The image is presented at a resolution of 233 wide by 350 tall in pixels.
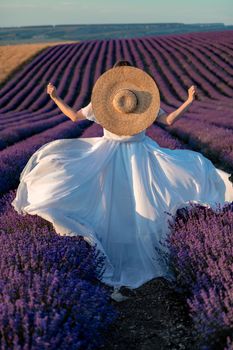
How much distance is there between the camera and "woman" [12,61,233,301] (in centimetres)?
363

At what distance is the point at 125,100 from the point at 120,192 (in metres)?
0.72

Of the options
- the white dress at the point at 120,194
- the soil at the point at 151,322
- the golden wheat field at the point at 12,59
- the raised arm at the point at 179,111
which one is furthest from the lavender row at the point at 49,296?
the golden wheat field at the point at 12,59

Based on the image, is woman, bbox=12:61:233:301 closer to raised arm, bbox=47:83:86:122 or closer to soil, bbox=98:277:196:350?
raised arm, bbox=47:83:86:122

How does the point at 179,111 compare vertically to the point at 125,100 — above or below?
below

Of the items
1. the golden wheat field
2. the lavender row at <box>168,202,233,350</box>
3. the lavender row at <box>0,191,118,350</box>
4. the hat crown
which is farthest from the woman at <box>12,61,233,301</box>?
the golden wheat field

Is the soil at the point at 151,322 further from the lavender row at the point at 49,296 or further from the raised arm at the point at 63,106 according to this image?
the raised arm at the point at 63,106

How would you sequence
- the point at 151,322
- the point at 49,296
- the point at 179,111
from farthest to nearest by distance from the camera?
the point at 179,111 → the point at 151,322 → the point at 49,296

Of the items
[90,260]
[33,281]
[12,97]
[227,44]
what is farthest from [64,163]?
[227,44]

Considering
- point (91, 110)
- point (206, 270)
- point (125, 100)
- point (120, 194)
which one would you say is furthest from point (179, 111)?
point (206, 270)

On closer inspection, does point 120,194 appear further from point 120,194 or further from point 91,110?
point 91,110

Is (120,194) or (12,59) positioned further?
(12,59)

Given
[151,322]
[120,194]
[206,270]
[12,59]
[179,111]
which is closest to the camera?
[206,270]

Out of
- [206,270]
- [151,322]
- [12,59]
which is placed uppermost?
[12,59]

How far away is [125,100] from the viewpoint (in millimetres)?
3928
